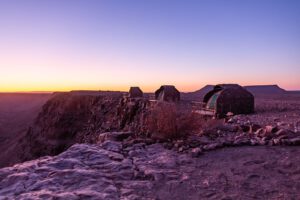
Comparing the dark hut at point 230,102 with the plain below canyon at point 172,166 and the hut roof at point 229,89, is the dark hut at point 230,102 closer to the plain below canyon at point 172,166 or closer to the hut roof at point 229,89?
the hut roof at point 229,89

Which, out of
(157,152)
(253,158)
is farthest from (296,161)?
(157,152)

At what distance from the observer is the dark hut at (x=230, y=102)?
15988mm

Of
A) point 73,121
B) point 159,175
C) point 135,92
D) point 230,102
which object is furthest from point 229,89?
point 73,121

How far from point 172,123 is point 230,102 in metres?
8.59

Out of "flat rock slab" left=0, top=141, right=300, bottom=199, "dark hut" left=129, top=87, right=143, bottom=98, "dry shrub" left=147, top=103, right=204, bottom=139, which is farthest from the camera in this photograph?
"dark hut" left=129, top=87, right=143, bottom=98

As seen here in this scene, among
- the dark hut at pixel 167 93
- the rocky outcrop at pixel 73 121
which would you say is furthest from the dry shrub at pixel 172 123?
the rocky outcrop at pixel 73 121

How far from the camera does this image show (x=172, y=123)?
319 inches

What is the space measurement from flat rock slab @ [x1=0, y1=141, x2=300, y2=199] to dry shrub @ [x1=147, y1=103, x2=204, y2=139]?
4.49 feet

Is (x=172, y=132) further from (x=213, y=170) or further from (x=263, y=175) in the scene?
(x=263, y=175)

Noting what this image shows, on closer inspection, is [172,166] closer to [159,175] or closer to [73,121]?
[159,175]

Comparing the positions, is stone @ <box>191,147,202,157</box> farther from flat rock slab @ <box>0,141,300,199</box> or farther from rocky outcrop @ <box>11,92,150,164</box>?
rocky outcrop @ <box>11,92,150,164</box>

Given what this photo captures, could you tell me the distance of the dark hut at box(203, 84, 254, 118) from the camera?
52.5 feet

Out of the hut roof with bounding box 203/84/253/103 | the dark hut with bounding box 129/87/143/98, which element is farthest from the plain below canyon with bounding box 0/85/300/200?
the dark hut with bounding box 129/87/143/98

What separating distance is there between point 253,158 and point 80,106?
112 feet
